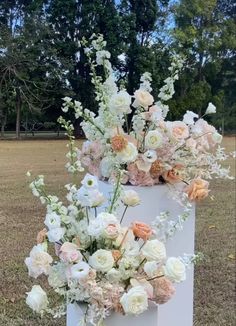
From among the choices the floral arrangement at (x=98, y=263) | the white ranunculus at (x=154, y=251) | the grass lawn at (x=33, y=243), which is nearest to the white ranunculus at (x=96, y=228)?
the floral arrangement at (x=98, y=263)

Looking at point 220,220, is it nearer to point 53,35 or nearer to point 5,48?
point 5,48

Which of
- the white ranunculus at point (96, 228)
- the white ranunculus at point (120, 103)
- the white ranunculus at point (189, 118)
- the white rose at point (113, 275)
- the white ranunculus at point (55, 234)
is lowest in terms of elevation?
the white rose at point (113, 275)

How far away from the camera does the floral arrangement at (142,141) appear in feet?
3.99

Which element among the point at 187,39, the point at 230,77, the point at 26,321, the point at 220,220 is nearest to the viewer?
the point at 26,321

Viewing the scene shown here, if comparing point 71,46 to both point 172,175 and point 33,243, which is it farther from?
point 172,175

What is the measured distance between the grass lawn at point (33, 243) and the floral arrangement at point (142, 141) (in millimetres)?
868

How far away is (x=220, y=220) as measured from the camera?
366 centimetres

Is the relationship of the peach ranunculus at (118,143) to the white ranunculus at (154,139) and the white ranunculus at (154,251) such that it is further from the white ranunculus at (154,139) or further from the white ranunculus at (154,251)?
the white ranunculus at (154,251)

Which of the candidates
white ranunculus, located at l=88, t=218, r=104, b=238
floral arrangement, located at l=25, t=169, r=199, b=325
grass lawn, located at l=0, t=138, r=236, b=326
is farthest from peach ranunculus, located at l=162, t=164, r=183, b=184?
grass lawn, located at l=0, t=138, r=236, b=326

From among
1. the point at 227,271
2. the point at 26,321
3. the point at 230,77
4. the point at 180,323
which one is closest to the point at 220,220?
the point at 227,271

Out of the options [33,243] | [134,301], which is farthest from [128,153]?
[33,243]

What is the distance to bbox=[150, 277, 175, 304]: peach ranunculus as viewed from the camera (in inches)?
40.6

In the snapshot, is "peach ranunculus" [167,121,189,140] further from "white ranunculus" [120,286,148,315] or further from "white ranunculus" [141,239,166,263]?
"white ranunculus" [120,286,148,315]

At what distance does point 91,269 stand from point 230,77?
18013 mm
